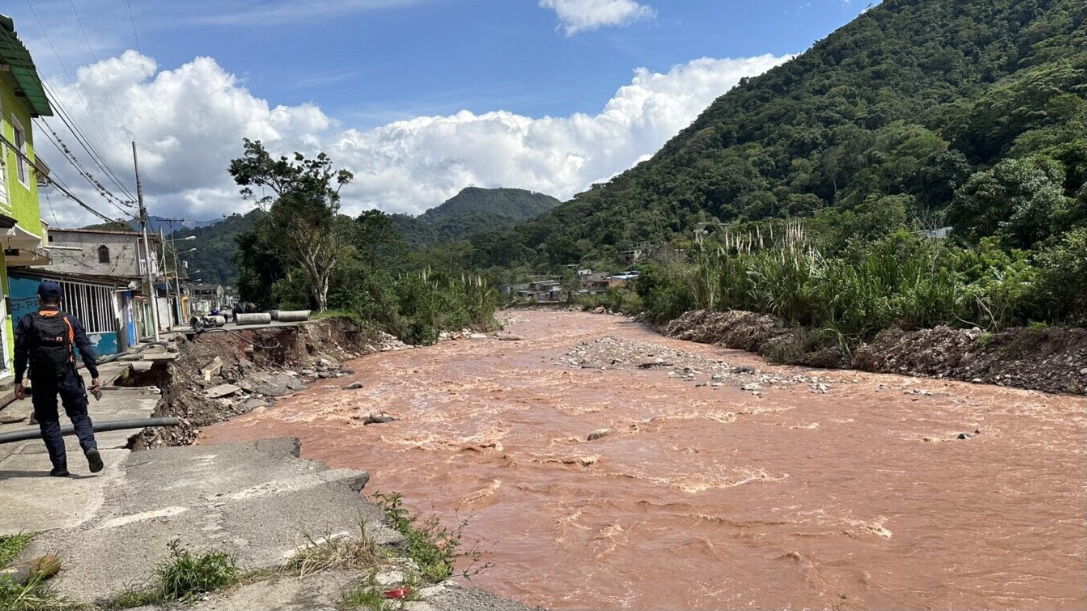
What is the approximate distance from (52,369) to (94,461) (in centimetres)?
90

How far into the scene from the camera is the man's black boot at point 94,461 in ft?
18.2

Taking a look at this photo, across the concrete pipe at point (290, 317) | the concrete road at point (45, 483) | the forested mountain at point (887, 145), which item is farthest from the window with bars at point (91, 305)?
the forested mountain at point (887, 145)

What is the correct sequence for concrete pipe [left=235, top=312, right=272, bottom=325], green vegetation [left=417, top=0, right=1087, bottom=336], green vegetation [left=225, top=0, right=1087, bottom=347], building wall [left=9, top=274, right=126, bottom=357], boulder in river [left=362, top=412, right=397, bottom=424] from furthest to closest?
concrete pipe [left=235, top=312, right=272, bottom=325] → building wall [left=9, top=274, right=126, bottom=357] → green vegetation [left=225, top=0, right=1087, bottom=347] → green vegetation [left=417, top=0, right=1087, bottom=336] → boulder in river [left=362, top=412, right=397, bottom=424]

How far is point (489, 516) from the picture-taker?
6.08 metres

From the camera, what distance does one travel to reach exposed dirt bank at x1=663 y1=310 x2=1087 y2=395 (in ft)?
34.9

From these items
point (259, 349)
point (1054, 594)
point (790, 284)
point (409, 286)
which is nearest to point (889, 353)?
point (790, 284)

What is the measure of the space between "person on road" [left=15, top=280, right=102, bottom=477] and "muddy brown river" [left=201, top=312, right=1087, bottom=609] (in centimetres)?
283

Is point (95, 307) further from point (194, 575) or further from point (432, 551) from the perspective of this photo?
point (432, 551)

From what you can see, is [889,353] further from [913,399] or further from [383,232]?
[383,232]

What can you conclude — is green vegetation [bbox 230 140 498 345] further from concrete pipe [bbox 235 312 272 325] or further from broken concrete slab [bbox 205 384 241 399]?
broken concrete slab [bbox 205 384 241 399]

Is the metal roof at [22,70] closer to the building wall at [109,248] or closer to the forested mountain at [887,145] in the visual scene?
the forested mountain at [887,145]

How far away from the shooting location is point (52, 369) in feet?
17.6

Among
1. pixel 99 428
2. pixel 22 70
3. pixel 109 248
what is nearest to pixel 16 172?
pixel 22 70

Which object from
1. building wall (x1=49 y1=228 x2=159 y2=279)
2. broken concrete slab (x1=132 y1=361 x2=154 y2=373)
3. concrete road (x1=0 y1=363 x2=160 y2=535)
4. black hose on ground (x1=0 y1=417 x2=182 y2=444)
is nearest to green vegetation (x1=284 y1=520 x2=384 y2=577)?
concrete road (x1=0 y1=363 x2=160 y2=535)
